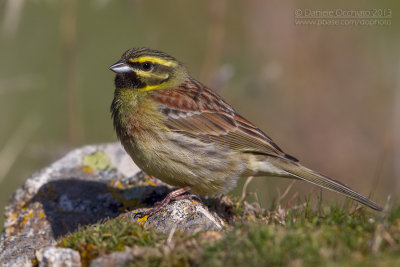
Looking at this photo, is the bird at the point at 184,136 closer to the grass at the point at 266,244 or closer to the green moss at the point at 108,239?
the green moss at the point at 108,239

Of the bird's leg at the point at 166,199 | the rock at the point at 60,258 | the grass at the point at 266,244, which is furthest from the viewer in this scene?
the bird's leg at the point at 166,199

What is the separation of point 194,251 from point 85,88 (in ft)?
26.2

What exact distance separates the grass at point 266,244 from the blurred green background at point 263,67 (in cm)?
583

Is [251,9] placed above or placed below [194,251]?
above

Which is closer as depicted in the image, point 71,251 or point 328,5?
point 71,251

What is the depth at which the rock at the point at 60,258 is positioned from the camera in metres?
3.61

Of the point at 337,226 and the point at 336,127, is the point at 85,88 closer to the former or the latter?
the point at 336,127

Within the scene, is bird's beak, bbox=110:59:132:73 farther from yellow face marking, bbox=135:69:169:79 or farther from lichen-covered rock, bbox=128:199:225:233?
lichen-covered rock, bbox=128:199:225:233

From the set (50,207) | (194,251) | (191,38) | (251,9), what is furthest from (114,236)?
(251,9)

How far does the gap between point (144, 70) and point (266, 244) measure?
2.79m

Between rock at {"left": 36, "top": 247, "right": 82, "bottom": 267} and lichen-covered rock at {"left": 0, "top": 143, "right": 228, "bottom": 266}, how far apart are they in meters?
1.07

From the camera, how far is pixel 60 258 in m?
3.62

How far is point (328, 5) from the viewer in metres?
11.9

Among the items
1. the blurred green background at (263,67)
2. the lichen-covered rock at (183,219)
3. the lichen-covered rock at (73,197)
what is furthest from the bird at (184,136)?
the blurred green background at (263,67)
